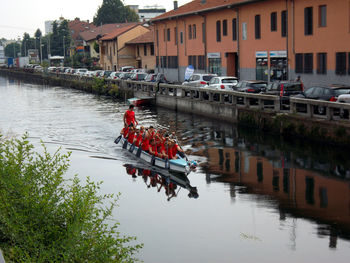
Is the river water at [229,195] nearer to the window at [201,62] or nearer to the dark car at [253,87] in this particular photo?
the dark car at [253,87]

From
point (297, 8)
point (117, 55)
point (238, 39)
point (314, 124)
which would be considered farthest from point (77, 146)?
point (117, 55)

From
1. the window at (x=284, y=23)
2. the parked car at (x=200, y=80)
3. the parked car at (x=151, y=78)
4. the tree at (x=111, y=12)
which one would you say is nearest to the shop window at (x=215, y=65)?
the parked car at (x=151, y=78)

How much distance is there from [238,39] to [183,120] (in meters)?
13.0

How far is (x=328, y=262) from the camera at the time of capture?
43.4 feet

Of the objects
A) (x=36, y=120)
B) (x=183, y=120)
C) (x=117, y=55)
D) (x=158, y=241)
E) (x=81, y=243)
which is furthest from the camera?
(x=117, y=55)

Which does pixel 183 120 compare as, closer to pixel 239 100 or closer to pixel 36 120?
pixel 239 100

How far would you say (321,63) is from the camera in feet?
122

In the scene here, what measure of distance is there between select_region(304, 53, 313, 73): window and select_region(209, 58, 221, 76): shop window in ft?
44.5

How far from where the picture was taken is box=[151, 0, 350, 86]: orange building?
3612 centimetres

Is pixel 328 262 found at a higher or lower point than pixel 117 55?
lower

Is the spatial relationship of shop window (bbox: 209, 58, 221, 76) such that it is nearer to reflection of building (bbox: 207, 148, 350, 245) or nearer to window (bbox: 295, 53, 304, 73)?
window (bbox: 295, 53, 304, 73)

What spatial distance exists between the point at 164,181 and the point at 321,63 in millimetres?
19497

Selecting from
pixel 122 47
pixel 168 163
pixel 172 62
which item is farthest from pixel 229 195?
pixel 122 47

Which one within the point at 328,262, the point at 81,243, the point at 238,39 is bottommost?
the point at 328,262
